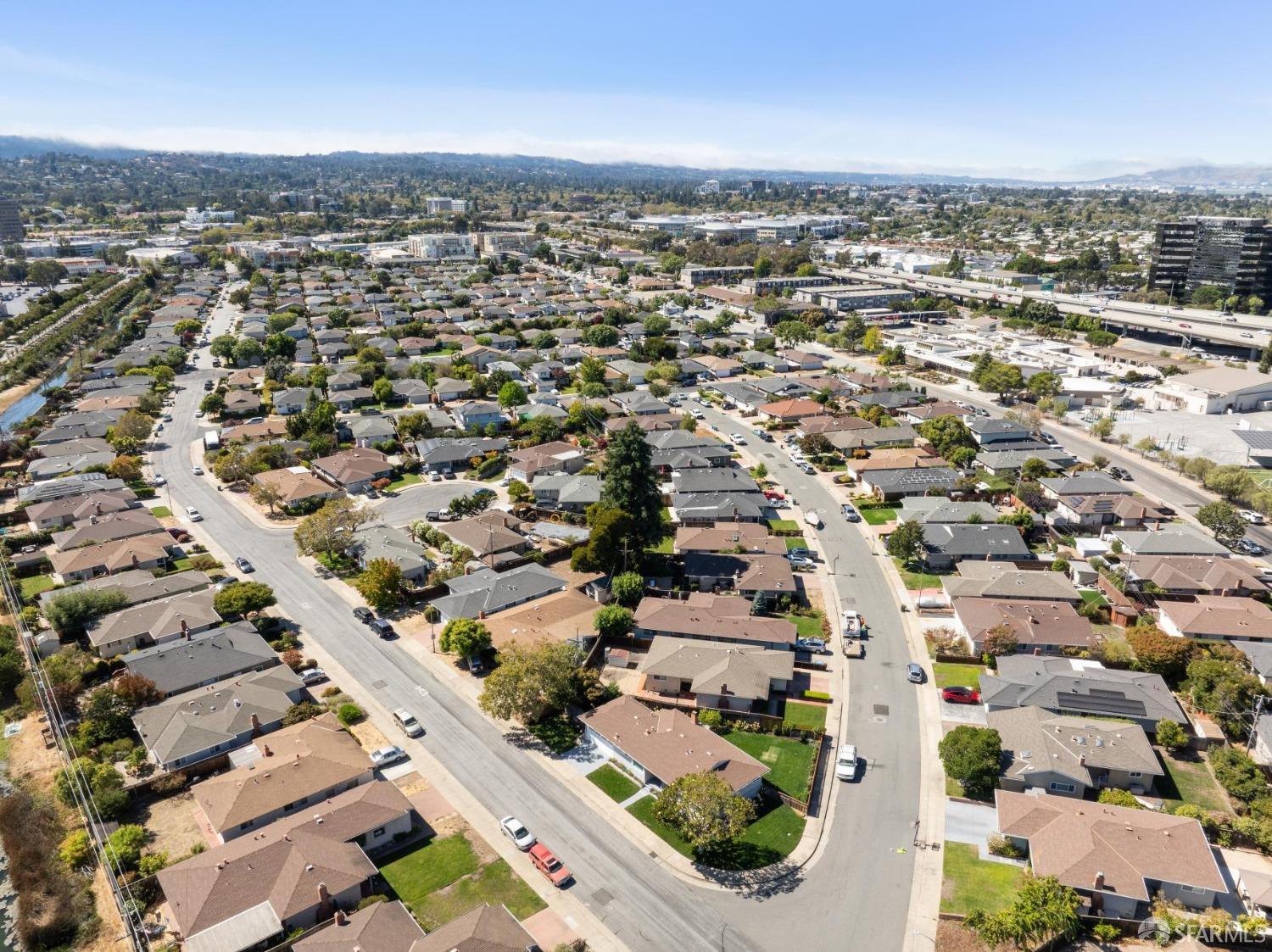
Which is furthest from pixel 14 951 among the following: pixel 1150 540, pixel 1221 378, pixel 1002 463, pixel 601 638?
pixel 1221 378

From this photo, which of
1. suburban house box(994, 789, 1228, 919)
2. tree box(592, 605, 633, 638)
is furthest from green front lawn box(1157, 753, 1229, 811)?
tree box(592, 605, 633, 638)

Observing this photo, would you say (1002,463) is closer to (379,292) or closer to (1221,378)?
(1221,378)

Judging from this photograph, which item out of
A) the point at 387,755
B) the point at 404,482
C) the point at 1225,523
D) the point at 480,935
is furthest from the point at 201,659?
the point at 1225,523

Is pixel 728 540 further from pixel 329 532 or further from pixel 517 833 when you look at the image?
pixel 517 833

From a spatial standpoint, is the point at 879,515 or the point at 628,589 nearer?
the point at 628,589

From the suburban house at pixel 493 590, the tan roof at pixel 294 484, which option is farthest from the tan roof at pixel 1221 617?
the tan roof at pixel 294 484

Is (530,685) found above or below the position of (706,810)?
above

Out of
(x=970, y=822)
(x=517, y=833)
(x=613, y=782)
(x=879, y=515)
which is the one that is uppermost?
(x=879, y=515)
